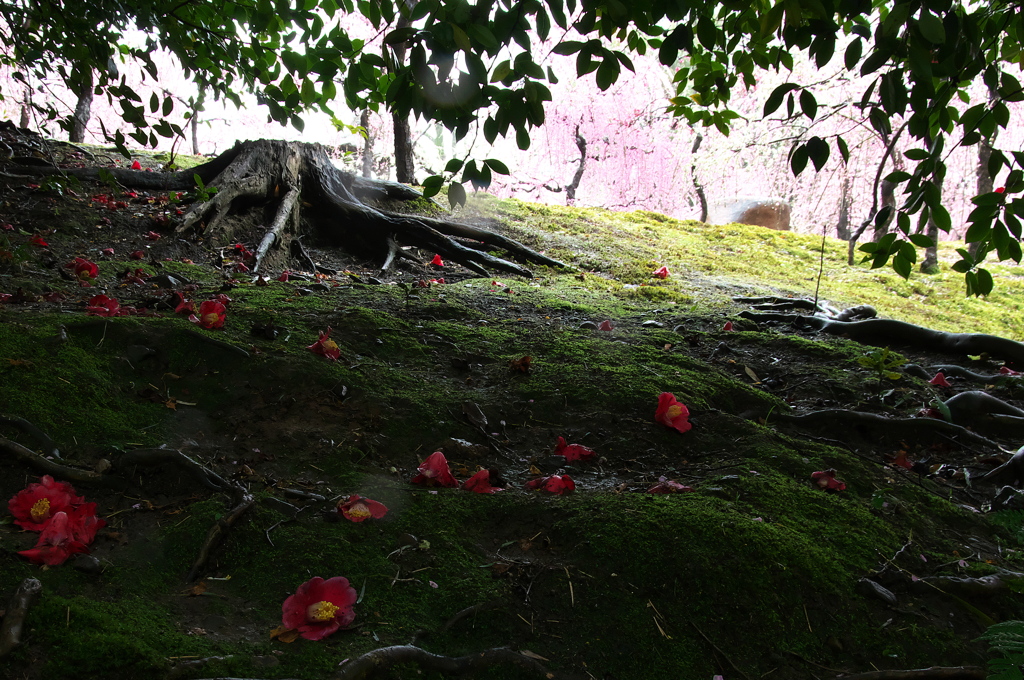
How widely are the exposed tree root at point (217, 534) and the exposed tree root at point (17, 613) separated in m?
0.36

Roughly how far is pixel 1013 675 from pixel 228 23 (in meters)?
4.78

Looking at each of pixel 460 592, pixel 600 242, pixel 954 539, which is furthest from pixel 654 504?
pixel 600 242

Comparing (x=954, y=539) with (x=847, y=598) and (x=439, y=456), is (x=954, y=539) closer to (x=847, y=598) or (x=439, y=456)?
(x=847, y=598)

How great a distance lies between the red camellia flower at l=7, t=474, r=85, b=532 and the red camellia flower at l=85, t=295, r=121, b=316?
1.52m

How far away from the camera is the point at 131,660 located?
4.31ft

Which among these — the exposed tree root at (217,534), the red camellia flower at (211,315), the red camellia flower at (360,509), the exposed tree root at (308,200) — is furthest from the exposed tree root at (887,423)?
the exposed tree root at (308,200)

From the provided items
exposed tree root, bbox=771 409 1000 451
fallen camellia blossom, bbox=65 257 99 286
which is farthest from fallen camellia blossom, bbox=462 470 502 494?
fallen camellia blossom, bbox=65 257 99 286

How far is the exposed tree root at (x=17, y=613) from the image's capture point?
128 centimetres

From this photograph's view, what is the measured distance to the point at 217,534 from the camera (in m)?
1.80

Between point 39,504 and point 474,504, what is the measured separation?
1324 mm

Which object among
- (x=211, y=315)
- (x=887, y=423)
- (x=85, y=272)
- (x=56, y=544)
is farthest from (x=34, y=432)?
(x=887, y=423)

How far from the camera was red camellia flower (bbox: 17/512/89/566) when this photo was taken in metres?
1.58

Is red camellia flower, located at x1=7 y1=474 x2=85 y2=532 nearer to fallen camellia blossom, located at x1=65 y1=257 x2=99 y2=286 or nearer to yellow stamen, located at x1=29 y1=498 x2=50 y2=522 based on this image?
yellow stamen, located at x1=29 y1=498 x2=50 y2=522

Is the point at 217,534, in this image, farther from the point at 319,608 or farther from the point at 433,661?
the point at 433,661
